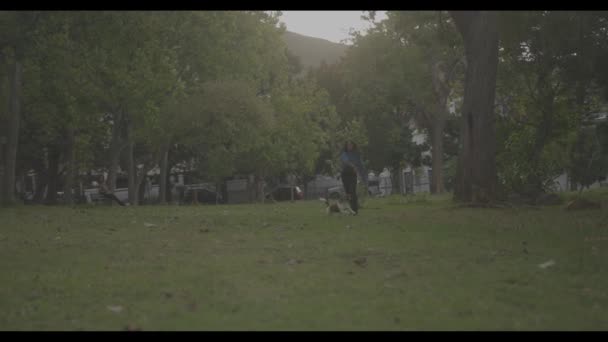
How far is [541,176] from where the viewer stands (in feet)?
71.8

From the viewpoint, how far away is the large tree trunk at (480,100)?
19438 millimetres

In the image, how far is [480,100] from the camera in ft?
64.6

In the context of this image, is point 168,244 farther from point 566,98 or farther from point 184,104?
point 184,104

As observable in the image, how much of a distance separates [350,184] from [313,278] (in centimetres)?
1061

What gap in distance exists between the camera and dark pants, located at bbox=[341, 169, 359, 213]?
61.0 feet

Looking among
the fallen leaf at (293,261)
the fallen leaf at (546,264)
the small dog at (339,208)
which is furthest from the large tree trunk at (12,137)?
the fallen leaf at (546,264)

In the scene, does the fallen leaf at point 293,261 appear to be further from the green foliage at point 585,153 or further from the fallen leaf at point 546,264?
the green foliage at point 585,153

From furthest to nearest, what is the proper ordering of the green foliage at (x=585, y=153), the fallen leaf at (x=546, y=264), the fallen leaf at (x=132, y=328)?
the green foliage at (x=585, y=153)
the fallen leaf at (x=546, y=264)
the fallen leaf at (x=132, y=328)

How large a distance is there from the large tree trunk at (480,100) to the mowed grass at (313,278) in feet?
16.1

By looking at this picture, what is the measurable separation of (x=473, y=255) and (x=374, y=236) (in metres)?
3.05

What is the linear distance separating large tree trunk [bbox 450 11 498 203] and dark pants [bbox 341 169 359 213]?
3.46m

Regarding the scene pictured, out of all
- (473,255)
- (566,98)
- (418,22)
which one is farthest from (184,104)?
(473,255)

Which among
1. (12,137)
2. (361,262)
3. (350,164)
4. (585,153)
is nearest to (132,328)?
(361,262)

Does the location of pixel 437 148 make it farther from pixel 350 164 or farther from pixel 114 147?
pixel 350 164
